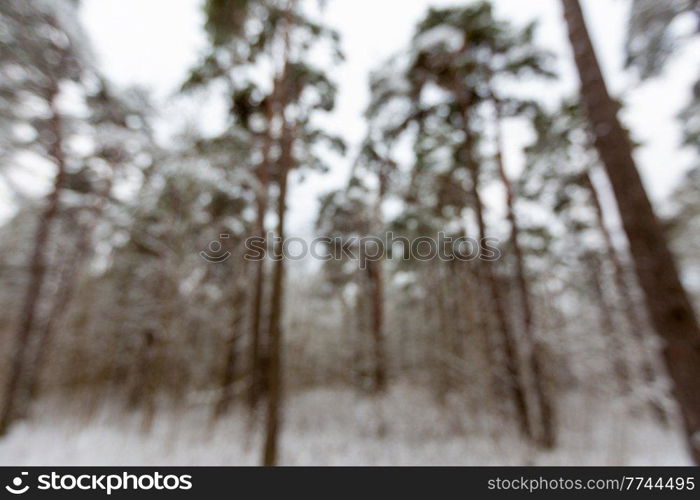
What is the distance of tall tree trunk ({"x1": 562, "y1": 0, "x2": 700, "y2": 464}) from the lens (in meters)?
2.68

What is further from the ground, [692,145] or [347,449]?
[692,145]

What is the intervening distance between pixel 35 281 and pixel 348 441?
9.94 metres

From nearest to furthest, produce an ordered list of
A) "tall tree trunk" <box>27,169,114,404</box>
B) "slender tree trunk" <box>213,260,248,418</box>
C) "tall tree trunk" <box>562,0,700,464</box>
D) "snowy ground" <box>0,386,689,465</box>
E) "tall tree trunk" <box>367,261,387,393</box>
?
"tall tree trunk" <box>562,0,700,464</box>
"snowy ground" <box>0,386,689,465</box>
"slender tree trunk" <box>213,260,248,418</box>
"tall tree trunk" <box>367,261,387,393</box>
"tall tree trunk" <box>27,169,114,404</box>

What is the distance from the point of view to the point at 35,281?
9.25 m

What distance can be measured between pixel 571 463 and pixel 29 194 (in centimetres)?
1646

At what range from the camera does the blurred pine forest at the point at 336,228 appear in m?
5.51

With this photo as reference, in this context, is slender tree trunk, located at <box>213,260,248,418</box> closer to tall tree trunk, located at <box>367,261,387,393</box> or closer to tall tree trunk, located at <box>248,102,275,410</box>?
tall tree trunk, located at <box>248,102,275,410</box>

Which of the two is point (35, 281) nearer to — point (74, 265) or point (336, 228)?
point (74, 265)

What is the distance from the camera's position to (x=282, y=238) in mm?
5734

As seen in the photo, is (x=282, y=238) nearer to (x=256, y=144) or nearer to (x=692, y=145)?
(x=256, y=144)

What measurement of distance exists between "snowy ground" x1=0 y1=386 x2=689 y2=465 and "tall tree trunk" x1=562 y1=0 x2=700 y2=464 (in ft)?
11.3

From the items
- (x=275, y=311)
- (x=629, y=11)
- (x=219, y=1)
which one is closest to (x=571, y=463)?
(x=275, y=311)

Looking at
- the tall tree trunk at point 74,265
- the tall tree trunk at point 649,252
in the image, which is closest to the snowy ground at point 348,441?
the tall tree trunk at point 74,265

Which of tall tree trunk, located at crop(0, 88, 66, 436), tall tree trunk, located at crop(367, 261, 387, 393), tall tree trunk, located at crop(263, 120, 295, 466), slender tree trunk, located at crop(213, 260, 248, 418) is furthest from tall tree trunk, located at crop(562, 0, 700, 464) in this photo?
tall tree trunk, located at crop(0, 88, 66, 436)
